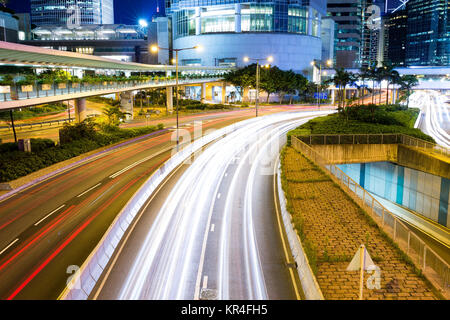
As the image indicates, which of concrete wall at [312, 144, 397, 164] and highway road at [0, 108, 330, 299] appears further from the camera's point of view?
concrete wall at [312, 144, 397, 164]

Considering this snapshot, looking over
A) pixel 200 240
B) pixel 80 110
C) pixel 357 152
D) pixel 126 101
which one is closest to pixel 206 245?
pixel 200 240

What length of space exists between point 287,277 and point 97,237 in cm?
896

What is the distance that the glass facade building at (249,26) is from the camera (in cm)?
12594

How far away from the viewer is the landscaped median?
13969 mm

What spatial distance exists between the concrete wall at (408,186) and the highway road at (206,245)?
Answer: 1571 centimetres

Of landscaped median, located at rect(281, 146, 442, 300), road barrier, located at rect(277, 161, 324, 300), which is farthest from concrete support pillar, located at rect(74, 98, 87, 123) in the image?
road barrier, located at rect(277, 161, 324, 300)

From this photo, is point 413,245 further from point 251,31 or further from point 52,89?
point 251,31

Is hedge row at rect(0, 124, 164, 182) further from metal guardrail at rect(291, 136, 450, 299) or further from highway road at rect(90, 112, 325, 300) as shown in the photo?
→ metal guardrail at rect(291, 136, 450, 299)

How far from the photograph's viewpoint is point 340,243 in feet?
58.2

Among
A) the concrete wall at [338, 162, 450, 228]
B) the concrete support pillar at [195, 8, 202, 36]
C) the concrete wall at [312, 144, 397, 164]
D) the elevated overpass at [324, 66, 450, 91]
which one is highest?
the concrete support pillar at [195, 8, 202, 36]

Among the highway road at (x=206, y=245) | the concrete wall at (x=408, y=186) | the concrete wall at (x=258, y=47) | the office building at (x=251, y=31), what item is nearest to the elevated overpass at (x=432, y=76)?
the concrete wall at (x=258, y=47)

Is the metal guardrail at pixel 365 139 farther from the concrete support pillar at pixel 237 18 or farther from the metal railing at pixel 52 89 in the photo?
the concrete support pillar at pixel 237 18

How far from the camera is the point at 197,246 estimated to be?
17781 mm

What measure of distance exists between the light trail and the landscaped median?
2.33m
